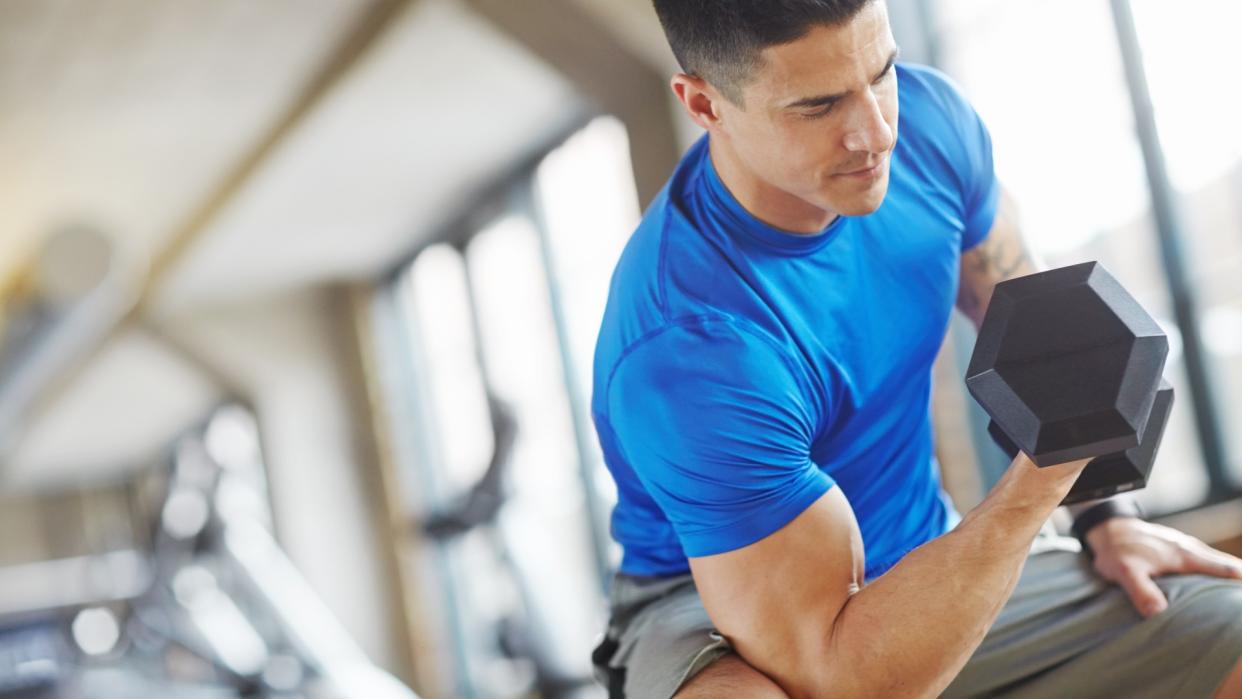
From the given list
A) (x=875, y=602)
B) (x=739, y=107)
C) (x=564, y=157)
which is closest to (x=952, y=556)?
(x=875, y=602)

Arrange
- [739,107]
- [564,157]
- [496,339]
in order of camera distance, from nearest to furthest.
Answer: [739,107]
[564,157]
[496,339]

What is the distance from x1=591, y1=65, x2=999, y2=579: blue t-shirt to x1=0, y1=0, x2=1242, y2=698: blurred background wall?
2.28ft

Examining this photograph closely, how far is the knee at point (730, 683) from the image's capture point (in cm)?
108

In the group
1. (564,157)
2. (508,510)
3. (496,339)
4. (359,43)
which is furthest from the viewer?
(496,339)

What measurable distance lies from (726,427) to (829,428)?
15 centimetres

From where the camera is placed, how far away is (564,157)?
5570mm

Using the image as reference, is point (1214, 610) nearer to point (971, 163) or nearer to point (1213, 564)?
point (1213, 564)

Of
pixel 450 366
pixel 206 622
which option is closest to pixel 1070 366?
pixel 450 366

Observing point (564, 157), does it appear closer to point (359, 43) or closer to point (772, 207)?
point (359, 43)

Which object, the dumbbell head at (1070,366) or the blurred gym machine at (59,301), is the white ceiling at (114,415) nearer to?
the blurred gym machine at (59,301)

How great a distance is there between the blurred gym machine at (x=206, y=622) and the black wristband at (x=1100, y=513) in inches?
169

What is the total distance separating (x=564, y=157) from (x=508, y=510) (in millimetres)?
1938

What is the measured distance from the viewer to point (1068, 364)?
0.91 metres

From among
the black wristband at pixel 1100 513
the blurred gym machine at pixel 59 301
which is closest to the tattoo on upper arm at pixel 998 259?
the black wristband at pixel 1100 513
